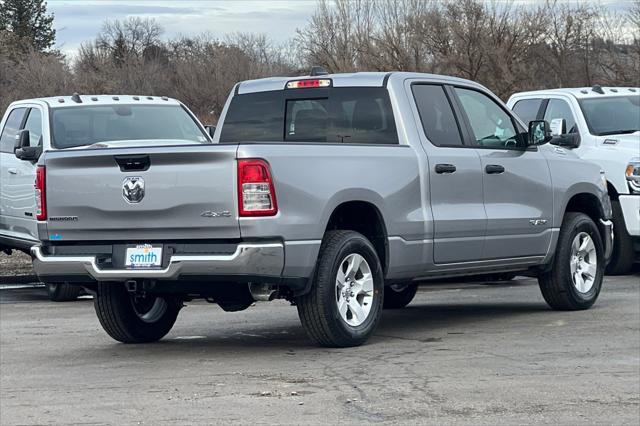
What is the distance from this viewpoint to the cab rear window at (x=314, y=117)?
9.99 metres

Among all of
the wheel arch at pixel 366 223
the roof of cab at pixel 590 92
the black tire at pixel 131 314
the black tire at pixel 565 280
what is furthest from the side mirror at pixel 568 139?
the black tire at pixel 131 314

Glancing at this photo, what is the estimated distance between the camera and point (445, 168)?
991cm

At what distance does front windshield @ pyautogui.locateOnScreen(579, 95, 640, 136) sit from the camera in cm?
1525

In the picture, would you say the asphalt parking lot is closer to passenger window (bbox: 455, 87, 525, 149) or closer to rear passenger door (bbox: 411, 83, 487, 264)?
rear passenger door (bbox: 411, 83, 487, 264)

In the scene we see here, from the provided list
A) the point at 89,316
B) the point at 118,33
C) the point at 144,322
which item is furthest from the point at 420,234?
the point at 118,33

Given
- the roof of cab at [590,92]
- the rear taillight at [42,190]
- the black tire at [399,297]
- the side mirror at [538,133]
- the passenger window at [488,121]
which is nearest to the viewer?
the rear taillight at [42,190]

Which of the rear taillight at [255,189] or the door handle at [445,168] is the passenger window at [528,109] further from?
the rear taillight at [255,189]

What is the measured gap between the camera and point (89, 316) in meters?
11.9

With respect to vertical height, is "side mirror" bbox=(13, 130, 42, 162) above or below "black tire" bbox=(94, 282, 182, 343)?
above

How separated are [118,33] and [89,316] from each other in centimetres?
5643

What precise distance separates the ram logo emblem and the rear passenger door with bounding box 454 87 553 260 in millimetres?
2941

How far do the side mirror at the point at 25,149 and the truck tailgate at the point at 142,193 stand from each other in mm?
4212

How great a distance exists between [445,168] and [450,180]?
148 mm

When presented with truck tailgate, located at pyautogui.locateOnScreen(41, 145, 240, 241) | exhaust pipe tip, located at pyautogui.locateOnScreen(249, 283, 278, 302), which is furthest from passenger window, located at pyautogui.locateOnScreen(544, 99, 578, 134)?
truck tailgate, located at pyautogui.locateOnScreen(41, 145, 240, 241)
